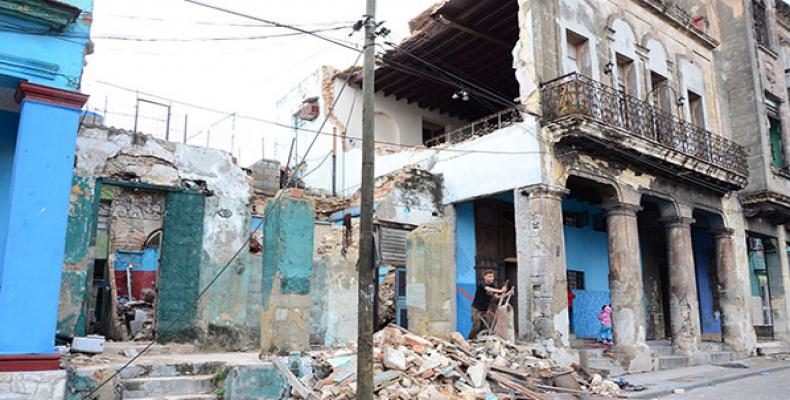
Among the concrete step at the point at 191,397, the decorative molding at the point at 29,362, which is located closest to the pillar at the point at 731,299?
the concrete step at the point at 191,397

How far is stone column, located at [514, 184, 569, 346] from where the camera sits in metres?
11.7

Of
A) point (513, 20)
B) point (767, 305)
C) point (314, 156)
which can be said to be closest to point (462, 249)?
point (513, 20)

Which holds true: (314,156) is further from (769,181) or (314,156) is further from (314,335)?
(769,181)

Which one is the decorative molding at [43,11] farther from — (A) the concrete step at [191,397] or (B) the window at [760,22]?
(B) the window at [760,22]

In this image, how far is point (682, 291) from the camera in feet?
49.8

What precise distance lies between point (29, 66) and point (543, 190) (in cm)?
928

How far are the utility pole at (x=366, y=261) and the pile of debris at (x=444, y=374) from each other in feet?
2.11

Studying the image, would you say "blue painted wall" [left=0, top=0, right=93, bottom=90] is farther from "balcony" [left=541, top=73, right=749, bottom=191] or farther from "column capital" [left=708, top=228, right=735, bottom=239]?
"column capital" [left=708, top=228, right=735, bottom=239]

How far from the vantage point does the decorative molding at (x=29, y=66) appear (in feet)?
23.1

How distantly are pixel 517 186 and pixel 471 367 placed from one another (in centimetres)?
507

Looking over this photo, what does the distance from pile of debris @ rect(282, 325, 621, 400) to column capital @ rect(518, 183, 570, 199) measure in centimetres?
335

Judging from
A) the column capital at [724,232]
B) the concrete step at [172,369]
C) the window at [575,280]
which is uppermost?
the column capital at [724,232]

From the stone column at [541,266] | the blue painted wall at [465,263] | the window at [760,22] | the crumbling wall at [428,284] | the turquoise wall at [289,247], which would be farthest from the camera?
the window at [760,22]

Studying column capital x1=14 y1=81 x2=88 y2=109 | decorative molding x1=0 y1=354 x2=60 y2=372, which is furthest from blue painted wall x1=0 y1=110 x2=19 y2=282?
decorative molding x1=0 y1=354 x2=60 y2=372
